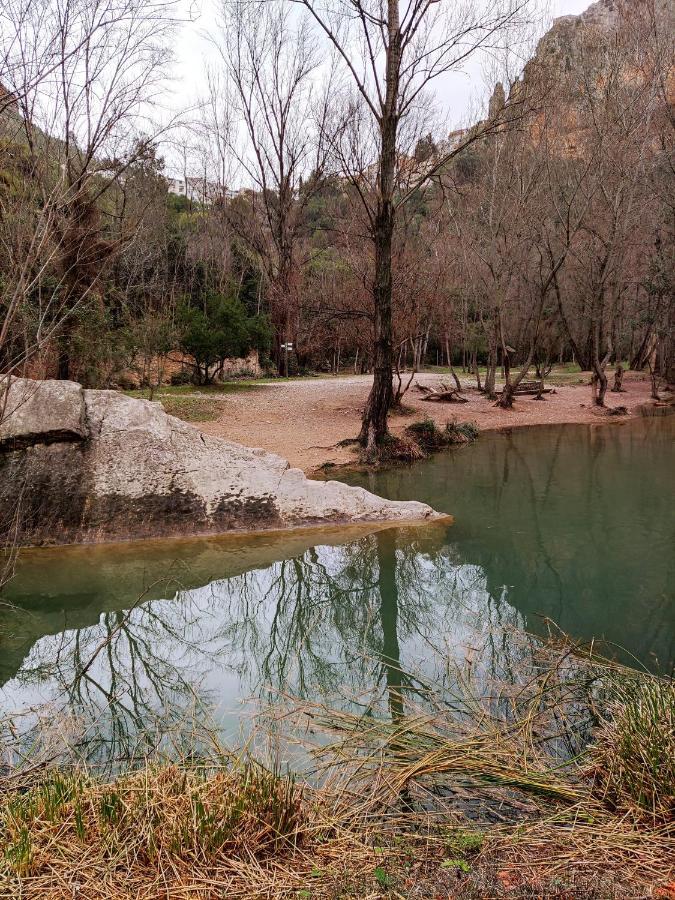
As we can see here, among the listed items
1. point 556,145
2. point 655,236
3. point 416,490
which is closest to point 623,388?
point 655,236

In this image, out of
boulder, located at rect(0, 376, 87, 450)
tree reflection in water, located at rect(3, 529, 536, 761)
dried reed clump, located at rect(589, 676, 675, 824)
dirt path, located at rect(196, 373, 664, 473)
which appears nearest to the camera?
dried reed clump, located at rect(589, 676, 675, 824)

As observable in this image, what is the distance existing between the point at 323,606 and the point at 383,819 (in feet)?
9.00

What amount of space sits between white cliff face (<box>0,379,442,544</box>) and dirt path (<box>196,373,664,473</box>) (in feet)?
8.84

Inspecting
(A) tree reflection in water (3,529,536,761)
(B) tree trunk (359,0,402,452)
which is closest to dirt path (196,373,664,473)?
(B) tree trunk (359,0,402,452)

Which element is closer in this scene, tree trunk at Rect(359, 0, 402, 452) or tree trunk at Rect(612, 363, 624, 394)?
tree trunk at Rect(359, 0, 402, 452)

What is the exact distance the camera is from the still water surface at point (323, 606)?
11.7ft

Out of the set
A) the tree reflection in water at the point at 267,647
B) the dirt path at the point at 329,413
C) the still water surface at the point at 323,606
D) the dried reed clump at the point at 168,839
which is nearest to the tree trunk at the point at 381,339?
the dirt path at the point at 329,413

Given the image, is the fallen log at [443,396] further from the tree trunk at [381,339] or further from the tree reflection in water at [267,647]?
the tree reflection in water at [267,647]

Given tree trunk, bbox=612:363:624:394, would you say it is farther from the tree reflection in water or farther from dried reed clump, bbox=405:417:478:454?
the tree reflection in water

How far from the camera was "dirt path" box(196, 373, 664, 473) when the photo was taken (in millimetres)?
11297

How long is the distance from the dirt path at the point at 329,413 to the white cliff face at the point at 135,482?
2695mm

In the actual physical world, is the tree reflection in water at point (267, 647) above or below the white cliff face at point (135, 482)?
below

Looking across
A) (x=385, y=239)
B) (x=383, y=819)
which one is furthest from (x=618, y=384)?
(x=383, y=819)

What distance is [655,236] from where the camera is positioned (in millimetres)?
21328
